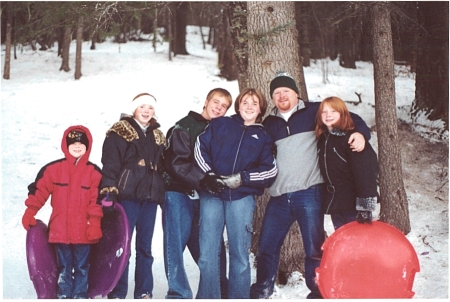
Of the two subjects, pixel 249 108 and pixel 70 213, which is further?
pixel 70 213

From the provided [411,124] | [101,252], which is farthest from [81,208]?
[411,124]

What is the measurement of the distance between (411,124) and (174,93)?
5.64m

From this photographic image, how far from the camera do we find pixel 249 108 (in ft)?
12.8

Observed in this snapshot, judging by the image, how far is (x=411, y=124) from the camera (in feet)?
30.3

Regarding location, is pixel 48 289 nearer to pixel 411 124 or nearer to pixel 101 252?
pixel 101 252

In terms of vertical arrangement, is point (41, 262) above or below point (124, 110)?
below

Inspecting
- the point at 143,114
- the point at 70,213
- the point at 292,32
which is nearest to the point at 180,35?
the point at 292,32

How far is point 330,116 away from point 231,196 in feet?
3.31

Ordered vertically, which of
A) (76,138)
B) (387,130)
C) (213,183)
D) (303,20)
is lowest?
(213,183)

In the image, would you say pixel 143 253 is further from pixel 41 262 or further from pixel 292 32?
pixel 292 32

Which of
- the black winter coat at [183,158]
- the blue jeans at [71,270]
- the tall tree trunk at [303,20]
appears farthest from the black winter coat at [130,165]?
the tall tree trunk at [303,20]

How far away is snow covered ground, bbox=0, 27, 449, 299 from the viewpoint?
5.19 meters

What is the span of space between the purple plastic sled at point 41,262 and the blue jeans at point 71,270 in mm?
68

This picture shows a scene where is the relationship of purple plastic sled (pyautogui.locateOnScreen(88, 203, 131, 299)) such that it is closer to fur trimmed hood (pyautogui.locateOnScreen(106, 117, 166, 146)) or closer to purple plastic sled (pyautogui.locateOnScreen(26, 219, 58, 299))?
purple plastic sled (pyautogui.locateOnScreen(26, 219, 58, 299))
